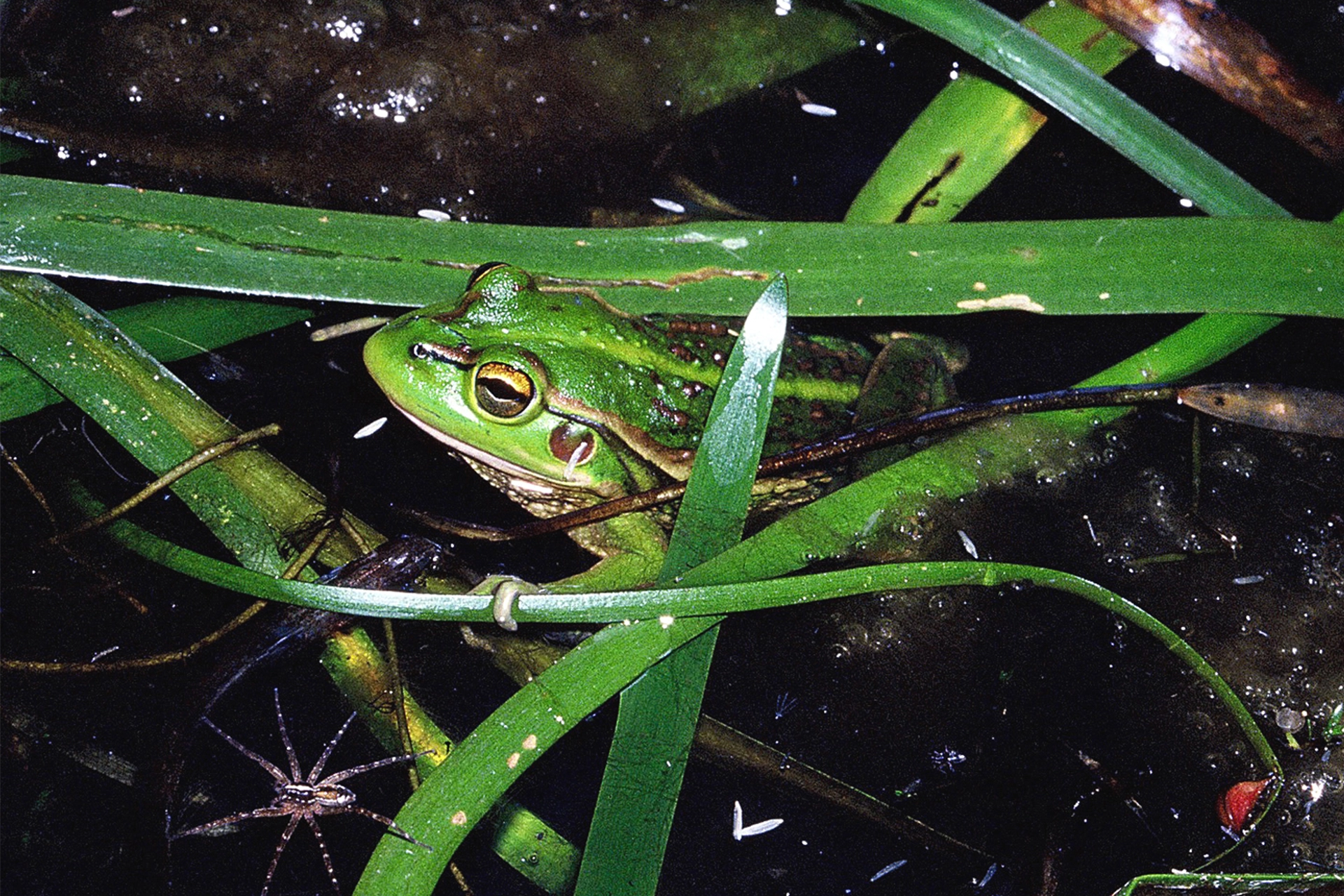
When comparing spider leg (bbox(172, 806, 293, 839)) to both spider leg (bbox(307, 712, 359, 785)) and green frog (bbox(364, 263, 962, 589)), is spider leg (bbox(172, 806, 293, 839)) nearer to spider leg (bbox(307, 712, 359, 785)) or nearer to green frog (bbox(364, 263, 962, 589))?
spider leg (bbox(307, 712, 359, 785))

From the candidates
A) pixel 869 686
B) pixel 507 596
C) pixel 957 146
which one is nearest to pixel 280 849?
pixel 507 596

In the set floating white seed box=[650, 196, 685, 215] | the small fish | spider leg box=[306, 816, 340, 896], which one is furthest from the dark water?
floating white seed box=[650, 196, 685, 215]

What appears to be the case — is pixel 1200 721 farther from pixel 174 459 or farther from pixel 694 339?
pixel 174 459

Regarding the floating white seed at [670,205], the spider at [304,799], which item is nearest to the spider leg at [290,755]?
the spider at [304,799]

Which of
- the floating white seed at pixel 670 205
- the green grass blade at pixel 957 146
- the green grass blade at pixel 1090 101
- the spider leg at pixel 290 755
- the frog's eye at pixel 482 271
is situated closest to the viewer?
the spider leg at pixel 290 755

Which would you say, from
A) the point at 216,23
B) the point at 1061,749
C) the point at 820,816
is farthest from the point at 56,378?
the point at 1061,749

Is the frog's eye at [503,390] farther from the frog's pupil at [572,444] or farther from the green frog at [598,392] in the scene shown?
the frog's pupil at [572,444]
